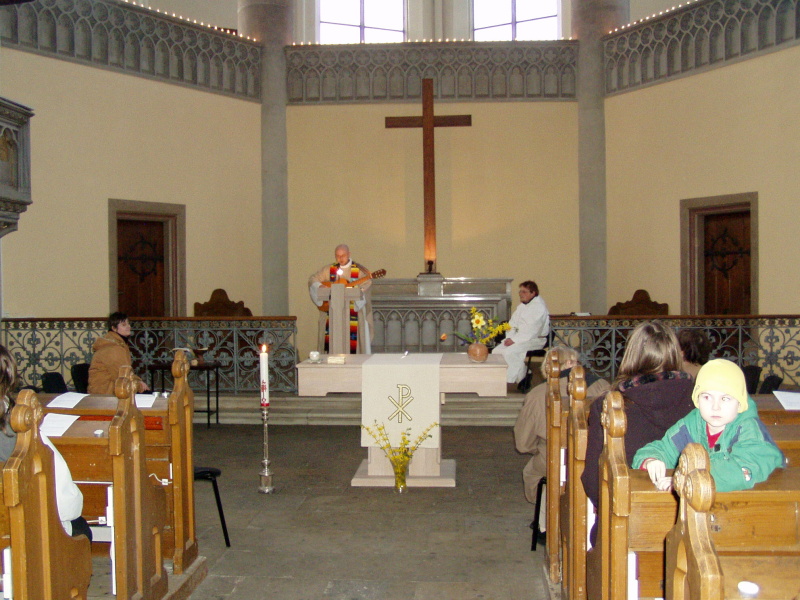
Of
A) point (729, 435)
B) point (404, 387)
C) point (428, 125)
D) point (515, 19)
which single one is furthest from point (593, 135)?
point (729, 435)

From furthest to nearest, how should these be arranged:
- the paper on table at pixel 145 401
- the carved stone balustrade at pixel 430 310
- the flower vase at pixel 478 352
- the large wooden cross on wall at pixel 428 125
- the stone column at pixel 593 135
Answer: the stone column at pixel 593 135 → the large wooden cross on wall at pixel 428 125 → the carved stone balustrade at pixel 430 310 → the flower vase at pixel 478 352 → the paper on table at pixel 145 401

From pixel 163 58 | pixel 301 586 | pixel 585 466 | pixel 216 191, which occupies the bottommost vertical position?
pixel 301 586

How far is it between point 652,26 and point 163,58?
6548 millimetres

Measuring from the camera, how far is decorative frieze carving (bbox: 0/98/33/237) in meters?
6.06

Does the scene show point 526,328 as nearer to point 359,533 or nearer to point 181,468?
point 359,533

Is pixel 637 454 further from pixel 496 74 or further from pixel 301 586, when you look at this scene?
pixel 496 74

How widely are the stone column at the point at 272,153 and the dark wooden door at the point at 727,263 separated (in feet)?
19.3

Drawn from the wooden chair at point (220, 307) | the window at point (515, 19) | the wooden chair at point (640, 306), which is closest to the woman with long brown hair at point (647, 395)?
the wooden chair at point (640, 306)

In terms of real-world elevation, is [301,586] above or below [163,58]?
below

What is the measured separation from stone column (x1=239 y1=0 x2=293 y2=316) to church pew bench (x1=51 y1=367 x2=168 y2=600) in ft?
27.0

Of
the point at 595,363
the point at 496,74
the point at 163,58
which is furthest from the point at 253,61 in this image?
the point at 595,363

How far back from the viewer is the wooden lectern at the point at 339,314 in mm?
7367

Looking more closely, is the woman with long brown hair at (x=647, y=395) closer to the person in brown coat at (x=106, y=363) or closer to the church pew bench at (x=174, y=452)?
the church pew bench at (x=174, y=452)

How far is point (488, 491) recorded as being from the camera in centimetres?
539
